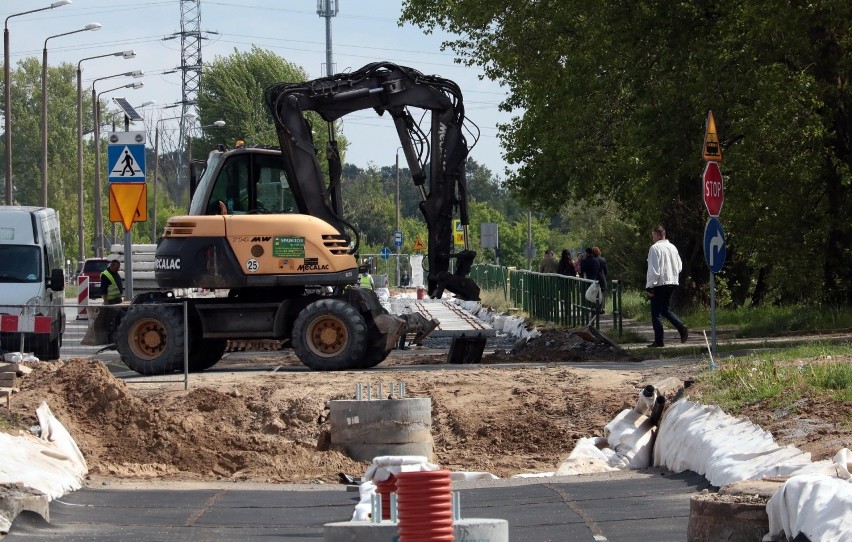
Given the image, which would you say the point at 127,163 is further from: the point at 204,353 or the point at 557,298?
the point at 557,298

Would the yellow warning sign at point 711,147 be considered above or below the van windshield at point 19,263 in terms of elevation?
above

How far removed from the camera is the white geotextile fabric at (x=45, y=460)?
11.0m

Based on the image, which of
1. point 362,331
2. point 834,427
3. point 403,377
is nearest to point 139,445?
point 403,377

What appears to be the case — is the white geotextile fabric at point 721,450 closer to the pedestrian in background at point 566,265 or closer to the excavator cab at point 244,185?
the excavator cab at point 244,185

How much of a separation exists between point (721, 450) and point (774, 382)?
2425 millimetres

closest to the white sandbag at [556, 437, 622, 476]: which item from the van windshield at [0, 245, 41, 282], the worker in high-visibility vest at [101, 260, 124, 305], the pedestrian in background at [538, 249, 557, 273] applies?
the van windshield at [0, 245, 41, 282]

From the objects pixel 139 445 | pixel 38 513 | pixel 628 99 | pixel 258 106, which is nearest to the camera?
pixel 38 513

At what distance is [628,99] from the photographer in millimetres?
30656

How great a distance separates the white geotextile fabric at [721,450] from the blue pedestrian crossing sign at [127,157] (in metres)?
9.55

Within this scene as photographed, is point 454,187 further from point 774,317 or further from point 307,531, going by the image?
point 307,531

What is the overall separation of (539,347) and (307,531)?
1501 centimetres

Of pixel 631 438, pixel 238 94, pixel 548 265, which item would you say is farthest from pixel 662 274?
pixel 238 94

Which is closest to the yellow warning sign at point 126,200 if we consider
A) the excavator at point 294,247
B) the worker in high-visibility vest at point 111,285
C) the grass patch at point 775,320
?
the excavator at point 294,247

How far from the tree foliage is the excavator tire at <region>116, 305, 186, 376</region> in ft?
35.0
